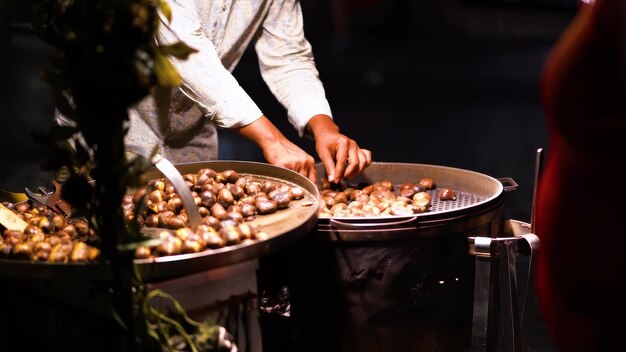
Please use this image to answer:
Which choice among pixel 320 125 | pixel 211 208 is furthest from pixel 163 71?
pixel 320 125

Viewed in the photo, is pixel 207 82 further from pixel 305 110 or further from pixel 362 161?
pixel 362 161

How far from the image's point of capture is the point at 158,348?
1.64 m

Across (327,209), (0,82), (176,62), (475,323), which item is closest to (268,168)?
(327,209)

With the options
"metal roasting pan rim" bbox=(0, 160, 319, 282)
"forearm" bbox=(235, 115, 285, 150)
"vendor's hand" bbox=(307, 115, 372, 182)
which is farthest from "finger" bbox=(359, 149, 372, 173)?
"metal roasting pan rim" bbox=(0, 160, 319, 282)

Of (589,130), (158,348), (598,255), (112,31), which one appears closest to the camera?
(112,31)

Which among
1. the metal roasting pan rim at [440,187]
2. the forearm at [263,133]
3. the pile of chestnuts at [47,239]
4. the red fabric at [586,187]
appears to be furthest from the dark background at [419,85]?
the pile of chestnuts at [47,239]

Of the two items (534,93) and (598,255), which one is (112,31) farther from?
(534,93)

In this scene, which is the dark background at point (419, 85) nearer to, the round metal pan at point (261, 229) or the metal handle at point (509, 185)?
the metal handle at point (509, 185)

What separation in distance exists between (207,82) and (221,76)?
5 cm

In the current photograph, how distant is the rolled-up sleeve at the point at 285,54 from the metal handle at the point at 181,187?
128 cm

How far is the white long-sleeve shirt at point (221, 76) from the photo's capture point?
9.04 ft

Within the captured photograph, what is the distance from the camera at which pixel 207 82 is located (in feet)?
9.03

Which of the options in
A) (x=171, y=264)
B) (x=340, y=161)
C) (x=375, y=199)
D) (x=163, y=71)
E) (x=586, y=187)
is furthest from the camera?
(x=340, y=161)

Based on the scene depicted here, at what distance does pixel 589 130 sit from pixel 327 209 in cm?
83
